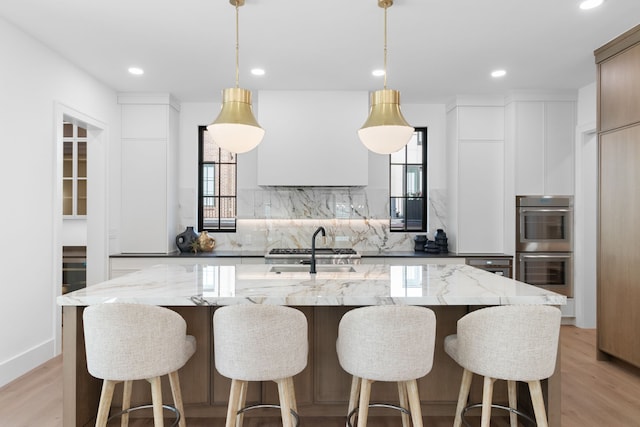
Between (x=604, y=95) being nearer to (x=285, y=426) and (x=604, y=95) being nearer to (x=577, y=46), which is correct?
(x=577, y=46)

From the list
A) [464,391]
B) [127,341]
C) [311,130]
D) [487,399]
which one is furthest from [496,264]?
[127,341]

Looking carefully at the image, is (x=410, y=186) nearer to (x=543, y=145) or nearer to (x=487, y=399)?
(x=543, y=145)

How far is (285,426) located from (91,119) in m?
3.77

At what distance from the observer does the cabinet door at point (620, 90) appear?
338cm

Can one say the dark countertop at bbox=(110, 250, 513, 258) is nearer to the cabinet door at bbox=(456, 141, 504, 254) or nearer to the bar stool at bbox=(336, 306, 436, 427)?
the cabinet door at bbox=(456, 141, 504, 254)

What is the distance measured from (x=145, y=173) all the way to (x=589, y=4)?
4470 mm

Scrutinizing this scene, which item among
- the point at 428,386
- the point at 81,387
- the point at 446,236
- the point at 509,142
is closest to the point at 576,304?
the point at 446,236

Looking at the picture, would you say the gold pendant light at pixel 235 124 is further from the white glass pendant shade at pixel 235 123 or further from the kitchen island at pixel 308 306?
the kitchen island at pixel 308 306

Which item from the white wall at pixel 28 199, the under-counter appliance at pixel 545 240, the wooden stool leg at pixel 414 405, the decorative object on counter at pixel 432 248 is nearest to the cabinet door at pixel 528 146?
the under-counter appliance at pixel 545 240

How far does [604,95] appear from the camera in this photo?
3.71m

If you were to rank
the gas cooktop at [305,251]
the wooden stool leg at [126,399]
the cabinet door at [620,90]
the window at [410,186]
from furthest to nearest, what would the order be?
1. the window at [410,186]
2. the gas cooktop at [305,251]
3. the cabinet door at [620,90]
4. the wooden stool leg at [126,399]

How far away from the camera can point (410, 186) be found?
5535 millimetres

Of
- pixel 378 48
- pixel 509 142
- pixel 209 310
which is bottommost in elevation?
pixel 209 310

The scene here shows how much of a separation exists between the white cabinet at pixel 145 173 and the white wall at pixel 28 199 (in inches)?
39.0
